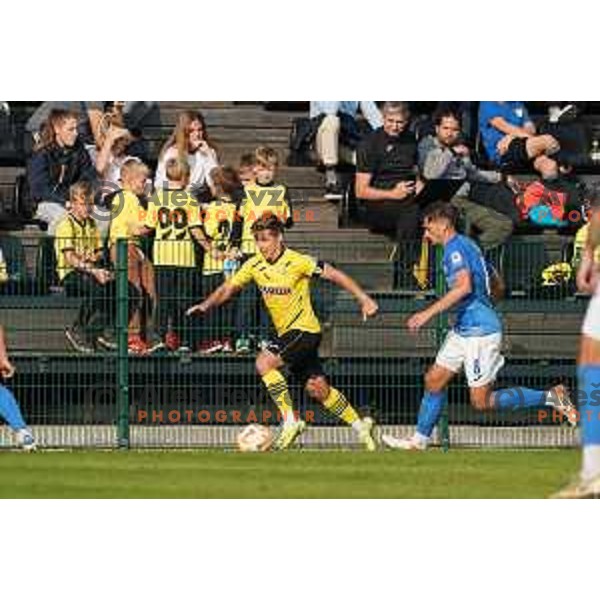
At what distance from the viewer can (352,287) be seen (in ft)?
68.1

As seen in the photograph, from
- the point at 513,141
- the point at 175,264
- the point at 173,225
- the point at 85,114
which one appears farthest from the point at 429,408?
the point at 85,114

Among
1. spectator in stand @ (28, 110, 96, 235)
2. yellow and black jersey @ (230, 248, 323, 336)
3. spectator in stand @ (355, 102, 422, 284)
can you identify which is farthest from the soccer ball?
spectator in stand @ (28, 110, 96, 235)

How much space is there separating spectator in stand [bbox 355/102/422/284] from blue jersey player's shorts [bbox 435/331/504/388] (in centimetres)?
243

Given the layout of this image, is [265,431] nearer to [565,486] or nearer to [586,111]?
[565,486]

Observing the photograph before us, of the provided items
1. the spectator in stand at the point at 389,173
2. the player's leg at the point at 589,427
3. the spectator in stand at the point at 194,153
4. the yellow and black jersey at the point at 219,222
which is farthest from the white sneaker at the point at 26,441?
the player's leg at the point at 589,427

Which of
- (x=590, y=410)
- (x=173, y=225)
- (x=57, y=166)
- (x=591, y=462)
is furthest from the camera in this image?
(x=57, y=166)

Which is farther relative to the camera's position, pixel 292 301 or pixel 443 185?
pixel 443 185

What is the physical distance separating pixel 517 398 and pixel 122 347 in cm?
342

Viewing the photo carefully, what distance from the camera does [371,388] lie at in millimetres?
21953

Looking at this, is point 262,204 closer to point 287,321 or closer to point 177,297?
point 177,297

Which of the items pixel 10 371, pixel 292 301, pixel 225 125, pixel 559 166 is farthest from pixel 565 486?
pixel 225 125
